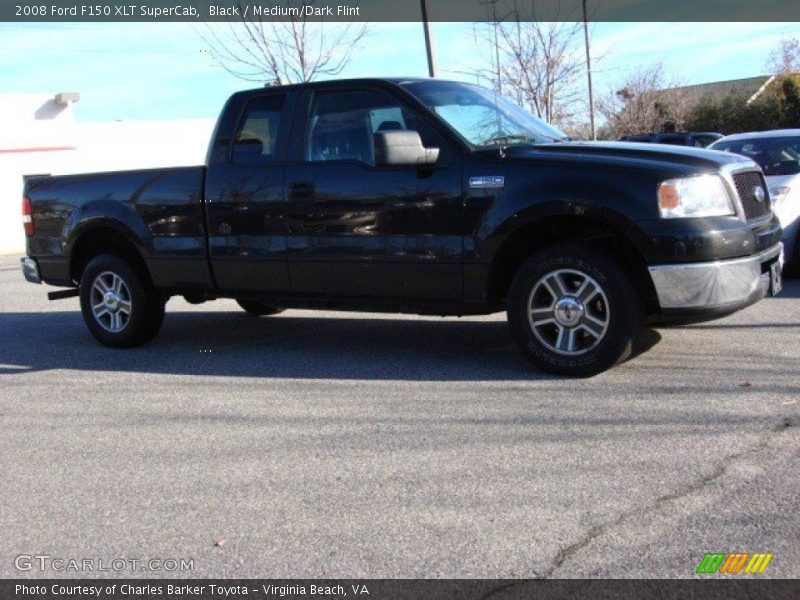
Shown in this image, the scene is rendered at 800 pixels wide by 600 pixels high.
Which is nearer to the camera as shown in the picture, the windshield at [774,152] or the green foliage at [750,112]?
the windshield at [774,152]

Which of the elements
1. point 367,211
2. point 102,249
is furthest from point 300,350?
point 102,249

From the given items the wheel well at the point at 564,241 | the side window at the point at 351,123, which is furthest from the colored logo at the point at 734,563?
the side window at the point at 351,123

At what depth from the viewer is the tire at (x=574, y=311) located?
5.61 m

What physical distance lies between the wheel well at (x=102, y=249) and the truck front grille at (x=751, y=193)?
189 inches

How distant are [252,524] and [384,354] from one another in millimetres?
3240

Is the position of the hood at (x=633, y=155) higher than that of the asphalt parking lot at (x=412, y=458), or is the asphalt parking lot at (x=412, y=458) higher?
the hood at (x=633, y=155)

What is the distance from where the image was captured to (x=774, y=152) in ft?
32.1

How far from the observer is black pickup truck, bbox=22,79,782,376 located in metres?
5.51

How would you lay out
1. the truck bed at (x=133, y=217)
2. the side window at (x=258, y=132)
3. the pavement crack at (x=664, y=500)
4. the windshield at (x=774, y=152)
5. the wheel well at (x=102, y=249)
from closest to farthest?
the pavement crack at (x=664, y=500) → the side window at (x=258, y=132) → the truck bed at (x=133, y=217) → the wheel well at (x=102, y=249) → the windshield at (x=774, y=152)

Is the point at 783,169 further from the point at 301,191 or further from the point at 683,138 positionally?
the point at 683,138

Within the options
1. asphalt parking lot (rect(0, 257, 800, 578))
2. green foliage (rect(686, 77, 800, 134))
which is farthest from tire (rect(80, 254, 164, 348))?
green foliage (rect(686, 77, 800, 134))

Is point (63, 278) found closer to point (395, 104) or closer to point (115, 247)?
point (115, 247)

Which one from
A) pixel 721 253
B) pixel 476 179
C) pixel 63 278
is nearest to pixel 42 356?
pixel 63 278

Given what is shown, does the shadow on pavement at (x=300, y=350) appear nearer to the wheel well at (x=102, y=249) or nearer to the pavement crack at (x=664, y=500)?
the wheel well at (x=102, y=249)
